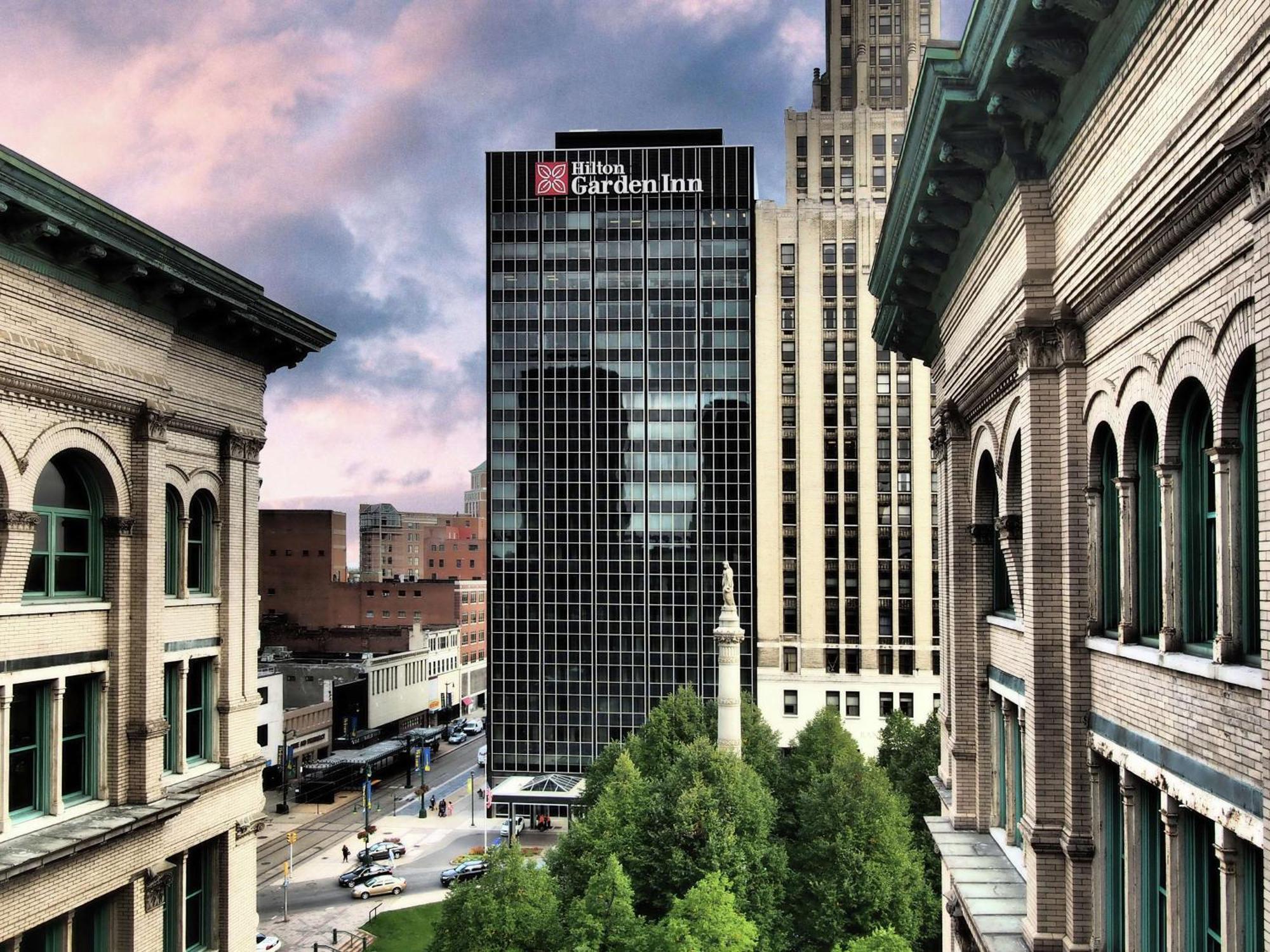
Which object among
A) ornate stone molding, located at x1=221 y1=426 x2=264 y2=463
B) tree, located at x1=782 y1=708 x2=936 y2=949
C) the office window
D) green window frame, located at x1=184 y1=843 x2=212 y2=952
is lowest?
tree, located at x1=782 y1=708 x2=936 y2=949

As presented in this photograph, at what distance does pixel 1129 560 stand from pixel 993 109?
5.04m

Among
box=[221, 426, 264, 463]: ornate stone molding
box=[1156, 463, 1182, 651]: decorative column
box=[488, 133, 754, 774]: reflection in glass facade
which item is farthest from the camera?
box=[488, 133, 754, 774]: reflection in glass facade

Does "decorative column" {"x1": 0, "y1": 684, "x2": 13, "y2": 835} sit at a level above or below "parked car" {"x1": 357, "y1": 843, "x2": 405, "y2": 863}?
above

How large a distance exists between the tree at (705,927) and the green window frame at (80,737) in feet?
47.0

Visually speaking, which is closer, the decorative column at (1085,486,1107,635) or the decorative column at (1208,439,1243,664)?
the decorative column at (1208,439,1243,664)

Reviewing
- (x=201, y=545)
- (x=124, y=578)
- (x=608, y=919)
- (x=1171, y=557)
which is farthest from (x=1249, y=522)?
(x=608, y=919)

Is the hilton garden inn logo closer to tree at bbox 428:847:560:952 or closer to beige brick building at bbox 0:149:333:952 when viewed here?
beige brick building at bbox 0:149:333:952

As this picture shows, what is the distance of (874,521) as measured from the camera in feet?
237

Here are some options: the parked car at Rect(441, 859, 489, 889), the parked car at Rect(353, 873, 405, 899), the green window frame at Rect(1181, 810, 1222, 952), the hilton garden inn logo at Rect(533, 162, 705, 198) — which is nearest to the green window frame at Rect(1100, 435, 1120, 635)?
the green window frame at Rect(1181, 810, 1222, 952)

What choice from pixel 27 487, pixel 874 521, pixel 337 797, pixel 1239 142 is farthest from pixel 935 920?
pixel 337 797

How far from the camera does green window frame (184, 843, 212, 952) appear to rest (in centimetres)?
2077

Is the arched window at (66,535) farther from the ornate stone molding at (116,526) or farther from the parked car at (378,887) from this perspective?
the parked car at (378,887)

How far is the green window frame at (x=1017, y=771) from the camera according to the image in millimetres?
15281

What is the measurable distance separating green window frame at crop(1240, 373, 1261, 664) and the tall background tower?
64.4m
